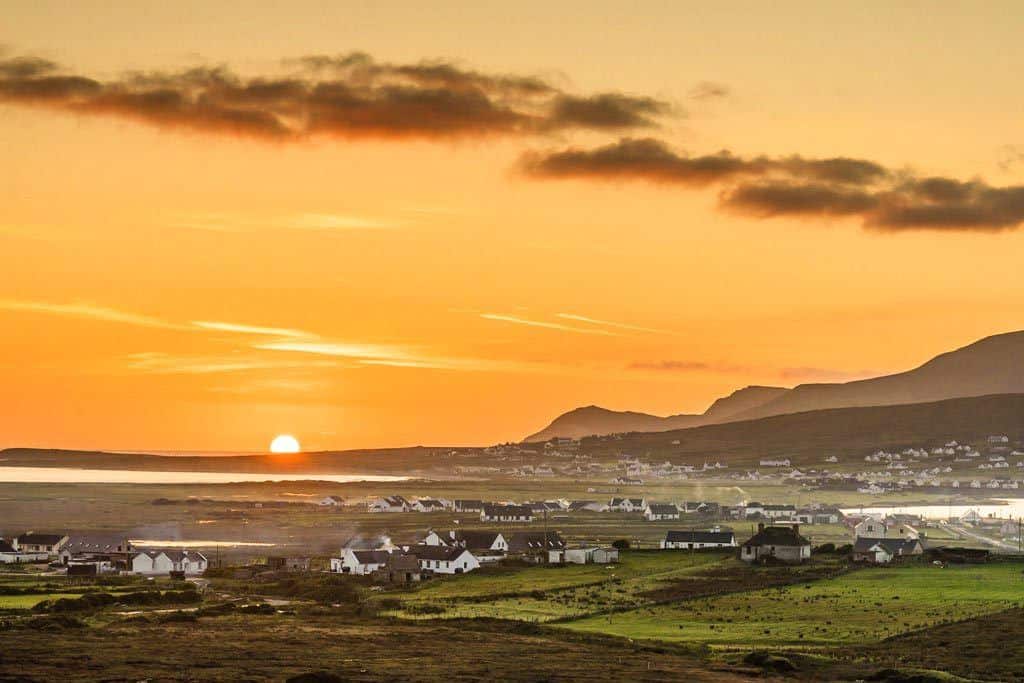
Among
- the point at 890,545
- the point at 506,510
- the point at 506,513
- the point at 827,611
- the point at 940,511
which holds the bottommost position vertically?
the point at 827,611

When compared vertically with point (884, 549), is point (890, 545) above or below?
above

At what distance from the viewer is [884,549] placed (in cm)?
10919

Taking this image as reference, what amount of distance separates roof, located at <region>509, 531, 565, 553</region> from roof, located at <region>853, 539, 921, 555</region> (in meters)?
25.2

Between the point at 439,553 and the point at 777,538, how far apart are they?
27586 mm

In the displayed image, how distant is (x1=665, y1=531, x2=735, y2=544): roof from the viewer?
5010 inches

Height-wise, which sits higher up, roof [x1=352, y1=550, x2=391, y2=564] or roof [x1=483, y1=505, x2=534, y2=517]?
roof [x1=483, y1=505, x2=534, y2=517]

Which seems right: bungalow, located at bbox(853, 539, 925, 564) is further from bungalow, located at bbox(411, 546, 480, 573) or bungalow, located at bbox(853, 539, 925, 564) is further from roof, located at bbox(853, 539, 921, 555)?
bungalow, located at bbox(411, 546, 480, 573)

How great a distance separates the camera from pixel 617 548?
116875 mm

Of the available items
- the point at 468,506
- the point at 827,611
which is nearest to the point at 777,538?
the point at 827,611

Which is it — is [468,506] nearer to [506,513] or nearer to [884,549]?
[506,513]

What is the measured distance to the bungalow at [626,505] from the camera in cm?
19262

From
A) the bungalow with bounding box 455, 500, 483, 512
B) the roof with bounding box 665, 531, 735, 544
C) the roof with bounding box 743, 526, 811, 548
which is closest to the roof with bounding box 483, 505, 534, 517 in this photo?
the bungalow with bounding box 455, 500, 483, 512

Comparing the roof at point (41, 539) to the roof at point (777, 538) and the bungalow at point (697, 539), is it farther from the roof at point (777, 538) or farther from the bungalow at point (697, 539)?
the roof at point (777, 538)

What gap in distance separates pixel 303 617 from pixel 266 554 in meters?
45.0
